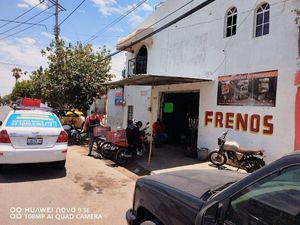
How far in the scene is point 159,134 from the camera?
46.3 feet

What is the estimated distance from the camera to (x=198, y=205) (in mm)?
2490

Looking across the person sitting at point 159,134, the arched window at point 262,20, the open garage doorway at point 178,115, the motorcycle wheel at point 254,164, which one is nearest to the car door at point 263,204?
the motorcycle wheel at point 254,164

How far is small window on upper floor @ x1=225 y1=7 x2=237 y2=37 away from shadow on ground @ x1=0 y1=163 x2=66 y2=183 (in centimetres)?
731

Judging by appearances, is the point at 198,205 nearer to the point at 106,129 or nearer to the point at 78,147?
the point at 106,129

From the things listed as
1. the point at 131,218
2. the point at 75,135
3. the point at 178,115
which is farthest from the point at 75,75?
the point at 131,218

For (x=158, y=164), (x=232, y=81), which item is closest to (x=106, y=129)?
(x=158, y=164)

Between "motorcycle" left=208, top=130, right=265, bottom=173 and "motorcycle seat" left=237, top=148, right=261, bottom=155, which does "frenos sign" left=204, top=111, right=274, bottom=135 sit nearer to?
"motorcycle" left=208, top=130, right=265, bottom=173

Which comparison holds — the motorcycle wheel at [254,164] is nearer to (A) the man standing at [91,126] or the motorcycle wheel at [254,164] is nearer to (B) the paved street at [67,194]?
(B) the paved street at [67,194]

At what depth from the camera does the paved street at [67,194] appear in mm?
5262

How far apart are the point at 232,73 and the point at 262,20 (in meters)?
1.91

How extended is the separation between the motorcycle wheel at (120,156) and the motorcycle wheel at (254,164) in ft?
12.8

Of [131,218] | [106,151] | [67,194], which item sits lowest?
[67,194]

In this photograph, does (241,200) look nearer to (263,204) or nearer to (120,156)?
(263,204)

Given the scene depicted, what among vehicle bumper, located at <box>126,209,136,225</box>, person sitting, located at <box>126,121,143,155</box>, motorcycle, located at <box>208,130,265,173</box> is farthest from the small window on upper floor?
vehicle bumper, located at <box>126,209,136,225</box>
